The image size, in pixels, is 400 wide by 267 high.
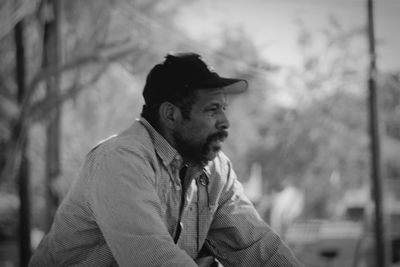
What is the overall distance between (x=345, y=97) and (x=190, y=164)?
11458 mm

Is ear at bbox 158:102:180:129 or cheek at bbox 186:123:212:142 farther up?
ear at bbox 158:102:180:129

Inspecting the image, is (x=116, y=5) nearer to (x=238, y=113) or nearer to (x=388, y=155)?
(x=238, y=113)

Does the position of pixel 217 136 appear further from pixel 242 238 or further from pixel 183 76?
pixel 242 238

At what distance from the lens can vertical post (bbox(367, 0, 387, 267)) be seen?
985 centimetres

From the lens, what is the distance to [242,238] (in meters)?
2.93

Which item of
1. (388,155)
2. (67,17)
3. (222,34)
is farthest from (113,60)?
(388,155)

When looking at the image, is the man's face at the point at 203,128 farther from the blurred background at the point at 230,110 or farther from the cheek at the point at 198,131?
the blurred background at the point at 230,110

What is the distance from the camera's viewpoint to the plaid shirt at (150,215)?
91.7 inches

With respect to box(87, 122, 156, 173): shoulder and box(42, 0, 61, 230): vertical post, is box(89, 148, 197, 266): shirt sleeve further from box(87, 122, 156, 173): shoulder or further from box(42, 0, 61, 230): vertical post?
box(42, 0, 61, 230): vertical post

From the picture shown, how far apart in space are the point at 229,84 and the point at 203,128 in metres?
0.23

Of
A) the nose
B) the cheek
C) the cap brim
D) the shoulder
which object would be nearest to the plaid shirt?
the shoulder

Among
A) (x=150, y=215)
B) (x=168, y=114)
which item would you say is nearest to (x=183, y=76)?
(x=168, y=114)

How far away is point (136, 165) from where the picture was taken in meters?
2.48

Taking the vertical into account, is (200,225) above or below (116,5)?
below
